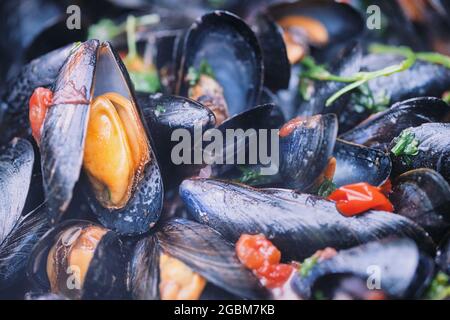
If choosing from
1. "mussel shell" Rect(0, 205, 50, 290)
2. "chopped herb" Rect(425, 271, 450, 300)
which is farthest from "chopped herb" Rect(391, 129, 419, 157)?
"mussel shell" Rect(0, 205, 50, 290)

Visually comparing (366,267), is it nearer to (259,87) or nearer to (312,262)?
(312,262)

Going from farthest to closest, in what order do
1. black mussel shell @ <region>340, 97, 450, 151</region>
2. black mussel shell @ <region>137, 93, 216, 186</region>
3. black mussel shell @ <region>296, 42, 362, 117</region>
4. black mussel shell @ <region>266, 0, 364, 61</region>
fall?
1. black mussel shell @ <region>266, 0, 364, 61</region>
2. black mussel shell @ <region>296, 42, 362, 117</region>
3. black mussel shell @ <region>340, 97, 450, 151</region>
4. black mussel shell @ <region>137, 93, 216, 186</region>

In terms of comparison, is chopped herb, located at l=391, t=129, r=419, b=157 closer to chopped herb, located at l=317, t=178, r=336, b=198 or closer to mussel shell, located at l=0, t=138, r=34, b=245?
chopped herb, located at l=317, t=178, r=336, b=198

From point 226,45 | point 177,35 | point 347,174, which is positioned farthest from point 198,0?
point 347,174

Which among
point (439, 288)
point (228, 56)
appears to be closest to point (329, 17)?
point (228, 56)

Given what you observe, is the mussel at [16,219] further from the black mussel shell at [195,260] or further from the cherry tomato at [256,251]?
the cherry tomato at [256,251]

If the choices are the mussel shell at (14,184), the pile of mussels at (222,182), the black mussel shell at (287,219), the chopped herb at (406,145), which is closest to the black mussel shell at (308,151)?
the pile of mussels at (222,182)

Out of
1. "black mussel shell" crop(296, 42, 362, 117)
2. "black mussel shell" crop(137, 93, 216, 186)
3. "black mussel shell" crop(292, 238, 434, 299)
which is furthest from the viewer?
"black mussel shell" crop(296, 42, 362, 117)
